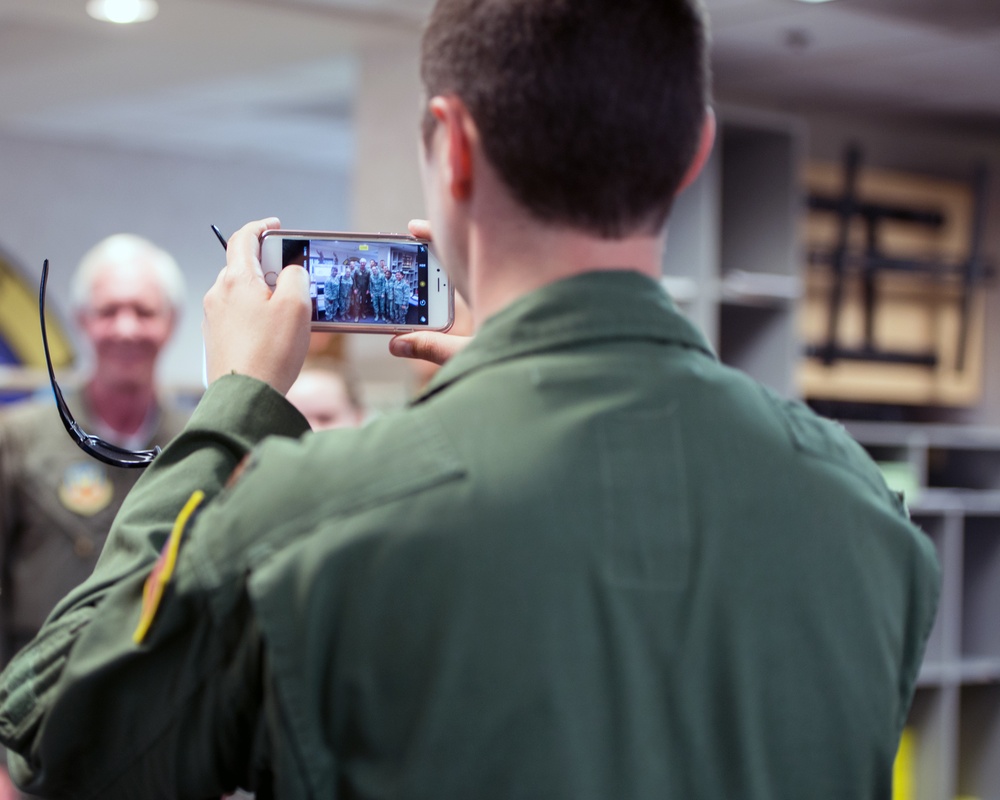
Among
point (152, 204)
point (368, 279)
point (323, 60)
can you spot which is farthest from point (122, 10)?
point (368, 279)

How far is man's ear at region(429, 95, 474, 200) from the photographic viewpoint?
0.78 m

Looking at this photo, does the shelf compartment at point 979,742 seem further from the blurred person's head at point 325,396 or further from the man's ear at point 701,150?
the man's ear at point 701,150

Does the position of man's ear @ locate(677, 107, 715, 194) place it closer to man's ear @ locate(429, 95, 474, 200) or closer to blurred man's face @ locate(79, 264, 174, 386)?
man's ear @ locate(429, 95, 474, 200)

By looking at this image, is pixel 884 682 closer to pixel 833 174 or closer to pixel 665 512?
pixel 665 512

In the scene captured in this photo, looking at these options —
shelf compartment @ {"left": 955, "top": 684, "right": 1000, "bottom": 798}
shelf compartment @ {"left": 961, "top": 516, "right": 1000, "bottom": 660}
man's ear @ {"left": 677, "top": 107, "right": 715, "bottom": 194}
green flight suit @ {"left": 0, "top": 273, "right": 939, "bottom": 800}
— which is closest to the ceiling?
shelf compartment @ {"left": 961, "top": 516, "right": 1000, "bottom": 660}

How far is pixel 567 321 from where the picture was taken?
78 cm

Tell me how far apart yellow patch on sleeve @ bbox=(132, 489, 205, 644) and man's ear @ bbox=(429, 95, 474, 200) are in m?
0.26

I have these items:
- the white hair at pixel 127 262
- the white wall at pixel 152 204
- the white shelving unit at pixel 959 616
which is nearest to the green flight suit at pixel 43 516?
the white hair at pixel 127 262

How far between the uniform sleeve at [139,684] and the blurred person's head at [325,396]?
6.45ft

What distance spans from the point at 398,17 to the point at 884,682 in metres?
3.64

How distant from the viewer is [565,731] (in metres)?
0.72

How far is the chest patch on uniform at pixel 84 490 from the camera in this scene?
8.03 feet

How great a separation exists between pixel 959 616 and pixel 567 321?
3904 millimetres

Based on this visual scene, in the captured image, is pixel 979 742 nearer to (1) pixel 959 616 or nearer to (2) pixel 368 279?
(1) pixel 959 616
